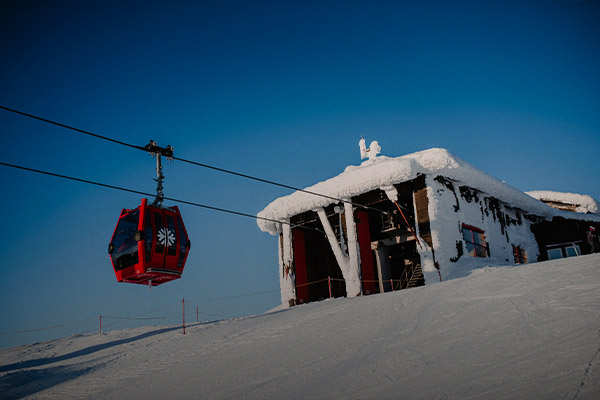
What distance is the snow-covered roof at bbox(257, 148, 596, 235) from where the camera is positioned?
17.7 metres

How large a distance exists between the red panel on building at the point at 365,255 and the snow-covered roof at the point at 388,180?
1.56 metres

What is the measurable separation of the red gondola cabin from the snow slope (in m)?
2.04

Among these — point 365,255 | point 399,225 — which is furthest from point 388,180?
point 365,255

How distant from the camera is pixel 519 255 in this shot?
24.5 metres

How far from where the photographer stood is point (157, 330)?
1600 cm

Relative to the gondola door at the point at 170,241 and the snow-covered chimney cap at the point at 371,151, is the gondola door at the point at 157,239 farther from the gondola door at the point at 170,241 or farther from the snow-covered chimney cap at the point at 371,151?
the snow-covered chimney cap at the point at 371,151

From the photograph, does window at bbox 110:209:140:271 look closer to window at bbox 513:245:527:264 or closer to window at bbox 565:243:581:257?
window at bbox 513:245:527:264

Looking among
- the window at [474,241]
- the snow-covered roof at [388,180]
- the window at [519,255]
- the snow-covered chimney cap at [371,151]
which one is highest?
the snow-covered chimney cap at [371,151]

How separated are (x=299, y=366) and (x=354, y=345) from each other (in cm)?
119

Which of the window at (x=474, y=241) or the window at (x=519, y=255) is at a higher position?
the window at (x=474, y=241)

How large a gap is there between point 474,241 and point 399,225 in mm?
3485

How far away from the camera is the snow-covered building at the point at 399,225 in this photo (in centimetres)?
1778

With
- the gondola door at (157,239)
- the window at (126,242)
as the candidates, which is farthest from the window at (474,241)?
the window at (126,242)

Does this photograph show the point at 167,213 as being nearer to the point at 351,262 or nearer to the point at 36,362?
the point at 36,362
